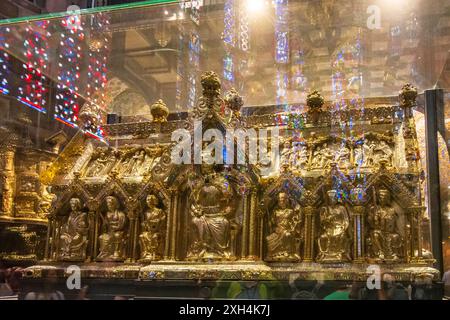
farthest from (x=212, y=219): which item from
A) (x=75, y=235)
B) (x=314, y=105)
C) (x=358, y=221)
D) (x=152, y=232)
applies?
(x=314, y=105)

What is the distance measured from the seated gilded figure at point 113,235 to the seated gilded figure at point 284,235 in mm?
1714

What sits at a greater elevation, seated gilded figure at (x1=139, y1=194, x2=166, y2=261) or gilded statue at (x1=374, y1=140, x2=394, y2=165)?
gilded statue at (x1=374, y1=140, x2=394, y2=165)

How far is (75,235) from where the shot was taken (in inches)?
251

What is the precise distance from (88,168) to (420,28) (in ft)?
15.3

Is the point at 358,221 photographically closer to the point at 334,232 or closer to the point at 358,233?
the point at 358,233

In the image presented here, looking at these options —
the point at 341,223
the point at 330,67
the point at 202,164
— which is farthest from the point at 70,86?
the point at 341,223

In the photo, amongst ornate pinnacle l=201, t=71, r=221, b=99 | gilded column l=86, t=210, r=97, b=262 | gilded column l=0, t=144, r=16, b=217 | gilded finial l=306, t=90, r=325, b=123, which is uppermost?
ornate pinnacle l=201, t=71, r=221, b=99

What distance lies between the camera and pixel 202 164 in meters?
6.12

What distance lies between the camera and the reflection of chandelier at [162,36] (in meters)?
7.63

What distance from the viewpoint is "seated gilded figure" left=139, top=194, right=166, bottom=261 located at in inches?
239

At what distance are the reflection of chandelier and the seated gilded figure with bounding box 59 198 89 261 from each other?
2627mm

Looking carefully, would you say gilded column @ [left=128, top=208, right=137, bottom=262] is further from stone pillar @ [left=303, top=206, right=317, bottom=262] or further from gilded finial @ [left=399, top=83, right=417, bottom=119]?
gilded finial @ [left=399, top=83, right=417, bottom=119]

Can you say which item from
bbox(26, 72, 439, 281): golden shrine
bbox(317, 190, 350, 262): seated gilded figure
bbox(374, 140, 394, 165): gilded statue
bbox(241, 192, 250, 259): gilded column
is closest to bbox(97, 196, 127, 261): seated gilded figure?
Result: bbox(26, 72, 439, 281): golden shrine

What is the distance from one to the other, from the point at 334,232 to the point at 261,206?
82 cm
